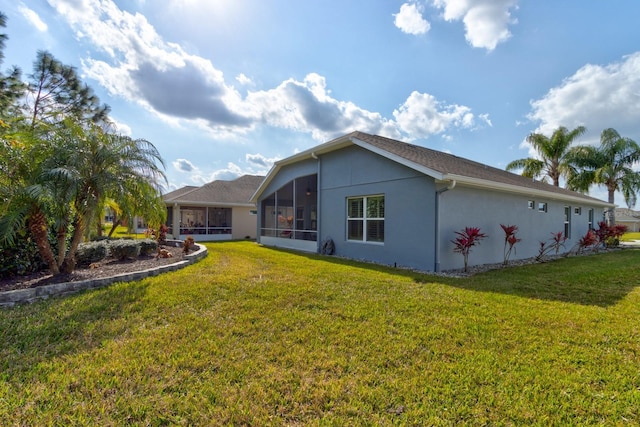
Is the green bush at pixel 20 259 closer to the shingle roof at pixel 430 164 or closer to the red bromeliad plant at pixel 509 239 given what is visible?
the shingle roof at pixel 430 164

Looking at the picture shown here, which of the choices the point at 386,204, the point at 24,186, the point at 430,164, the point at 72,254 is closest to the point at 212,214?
the point at 72,254

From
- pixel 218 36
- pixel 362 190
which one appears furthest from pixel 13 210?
pixel 362 190

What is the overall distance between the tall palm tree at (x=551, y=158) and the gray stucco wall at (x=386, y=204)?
748 inches

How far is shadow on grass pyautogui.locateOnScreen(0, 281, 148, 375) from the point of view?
338 cm

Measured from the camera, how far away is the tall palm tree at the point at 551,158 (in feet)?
72.6

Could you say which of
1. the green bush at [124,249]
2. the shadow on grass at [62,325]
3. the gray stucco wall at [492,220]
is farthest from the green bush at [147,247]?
the gray stucco wall at [492,220]

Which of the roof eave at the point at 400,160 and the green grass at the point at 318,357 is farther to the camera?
the roof eave at the point at 400,160

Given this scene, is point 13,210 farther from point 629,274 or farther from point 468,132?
point 468,132

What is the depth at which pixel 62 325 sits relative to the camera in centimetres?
409

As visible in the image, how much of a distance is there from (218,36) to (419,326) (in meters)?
11.0

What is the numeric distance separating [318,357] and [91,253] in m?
7.52

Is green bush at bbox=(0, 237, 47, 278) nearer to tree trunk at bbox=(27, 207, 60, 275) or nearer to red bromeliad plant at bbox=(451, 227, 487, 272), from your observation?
tree trunk at bbox=(27, 207, 60, 275)

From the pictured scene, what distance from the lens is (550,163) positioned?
75.4ft

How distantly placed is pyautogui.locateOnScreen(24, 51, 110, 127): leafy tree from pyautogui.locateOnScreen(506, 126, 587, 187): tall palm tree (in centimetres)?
2782
